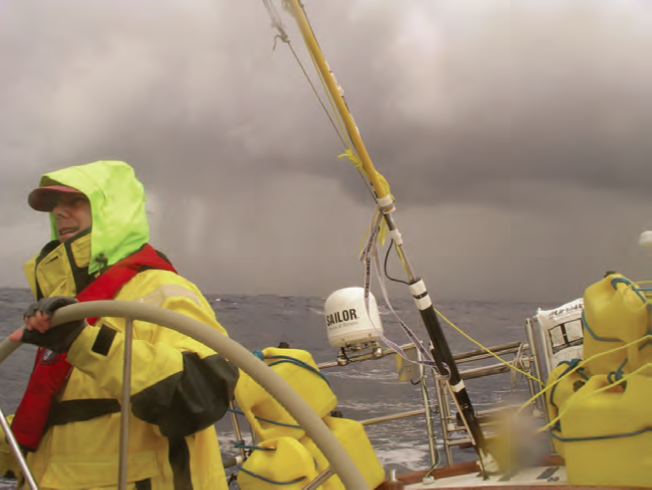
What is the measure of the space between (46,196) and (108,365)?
34.4 inches

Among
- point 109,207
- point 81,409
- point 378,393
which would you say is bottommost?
point 378,393

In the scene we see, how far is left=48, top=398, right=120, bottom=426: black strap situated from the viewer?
174cm

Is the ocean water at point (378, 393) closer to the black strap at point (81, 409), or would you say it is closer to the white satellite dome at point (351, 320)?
the white satellite dome at point (351, 320)

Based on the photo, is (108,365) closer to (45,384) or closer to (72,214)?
(45,384)

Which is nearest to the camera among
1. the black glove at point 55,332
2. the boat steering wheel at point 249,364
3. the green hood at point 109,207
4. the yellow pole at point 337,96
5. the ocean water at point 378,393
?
the boat steering wheel at point 249,364

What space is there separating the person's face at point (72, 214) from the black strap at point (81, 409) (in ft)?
1.85

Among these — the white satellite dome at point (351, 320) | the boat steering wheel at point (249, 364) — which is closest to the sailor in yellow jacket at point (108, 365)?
the boat steering wheel at point (249, 364)

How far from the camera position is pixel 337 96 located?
3.51 metres

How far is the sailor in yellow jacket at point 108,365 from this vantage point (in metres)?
1.55

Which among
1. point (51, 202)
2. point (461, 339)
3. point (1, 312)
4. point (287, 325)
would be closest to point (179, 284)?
point (51, 202)

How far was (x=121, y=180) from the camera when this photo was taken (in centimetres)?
215

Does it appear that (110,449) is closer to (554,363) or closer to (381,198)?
(381,198)

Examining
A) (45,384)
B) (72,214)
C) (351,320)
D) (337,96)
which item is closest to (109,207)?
(72,214)

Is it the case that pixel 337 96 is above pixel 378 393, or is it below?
above
